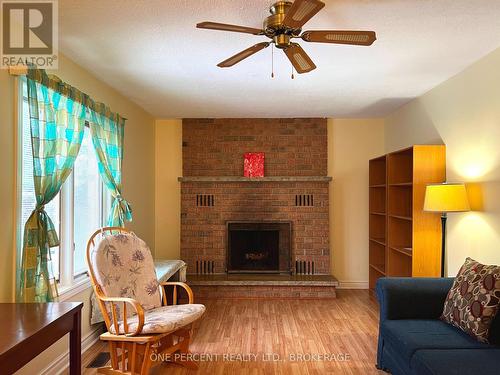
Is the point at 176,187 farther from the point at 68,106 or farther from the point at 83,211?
the point at 68,106

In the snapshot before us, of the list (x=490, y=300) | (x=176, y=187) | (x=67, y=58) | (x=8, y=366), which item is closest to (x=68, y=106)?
(x=67, y=58)

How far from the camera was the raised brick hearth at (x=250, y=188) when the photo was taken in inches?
213

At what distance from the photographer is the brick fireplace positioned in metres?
5.40

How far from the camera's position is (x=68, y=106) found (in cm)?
284

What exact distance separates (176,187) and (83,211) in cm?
212

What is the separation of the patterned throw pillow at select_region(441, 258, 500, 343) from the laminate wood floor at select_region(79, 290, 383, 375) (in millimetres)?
785

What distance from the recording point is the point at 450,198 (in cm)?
312

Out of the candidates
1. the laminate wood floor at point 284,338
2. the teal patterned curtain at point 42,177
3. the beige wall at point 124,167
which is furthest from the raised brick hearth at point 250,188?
the teal patterned curtain at point 42,177

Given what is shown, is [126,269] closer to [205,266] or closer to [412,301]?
[412,301]

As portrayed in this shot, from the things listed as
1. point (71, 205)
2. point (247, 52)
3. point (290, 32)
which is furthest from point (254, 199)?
point (290, 32)

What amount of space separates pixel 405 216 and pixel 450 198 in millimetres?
1163

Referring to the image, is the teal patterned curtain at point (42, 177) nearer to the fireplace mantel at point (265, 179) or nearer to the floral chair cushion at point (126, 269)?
the floral chair cushion at point (126, 269)

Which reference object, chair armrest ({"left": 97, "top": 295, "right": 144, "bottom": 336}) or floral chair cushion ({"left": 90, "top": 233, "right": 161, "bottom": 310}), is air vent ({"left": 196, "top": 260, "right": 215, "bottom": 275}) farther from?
chair armrest ({"left": 97, "top": 295, "right": 144, "bottom": 336})

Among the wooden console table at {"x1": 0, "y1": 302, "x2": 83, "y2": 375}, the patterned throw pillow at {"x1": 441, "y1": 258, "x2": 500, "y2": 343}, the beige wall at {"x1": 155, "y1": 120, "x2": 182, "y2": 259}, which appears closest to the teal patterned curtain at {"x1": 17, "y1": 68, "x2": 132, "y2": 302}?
the wooden console table at {"x1": 0, "y1": 302, "x2": 83, "y2": 375}
